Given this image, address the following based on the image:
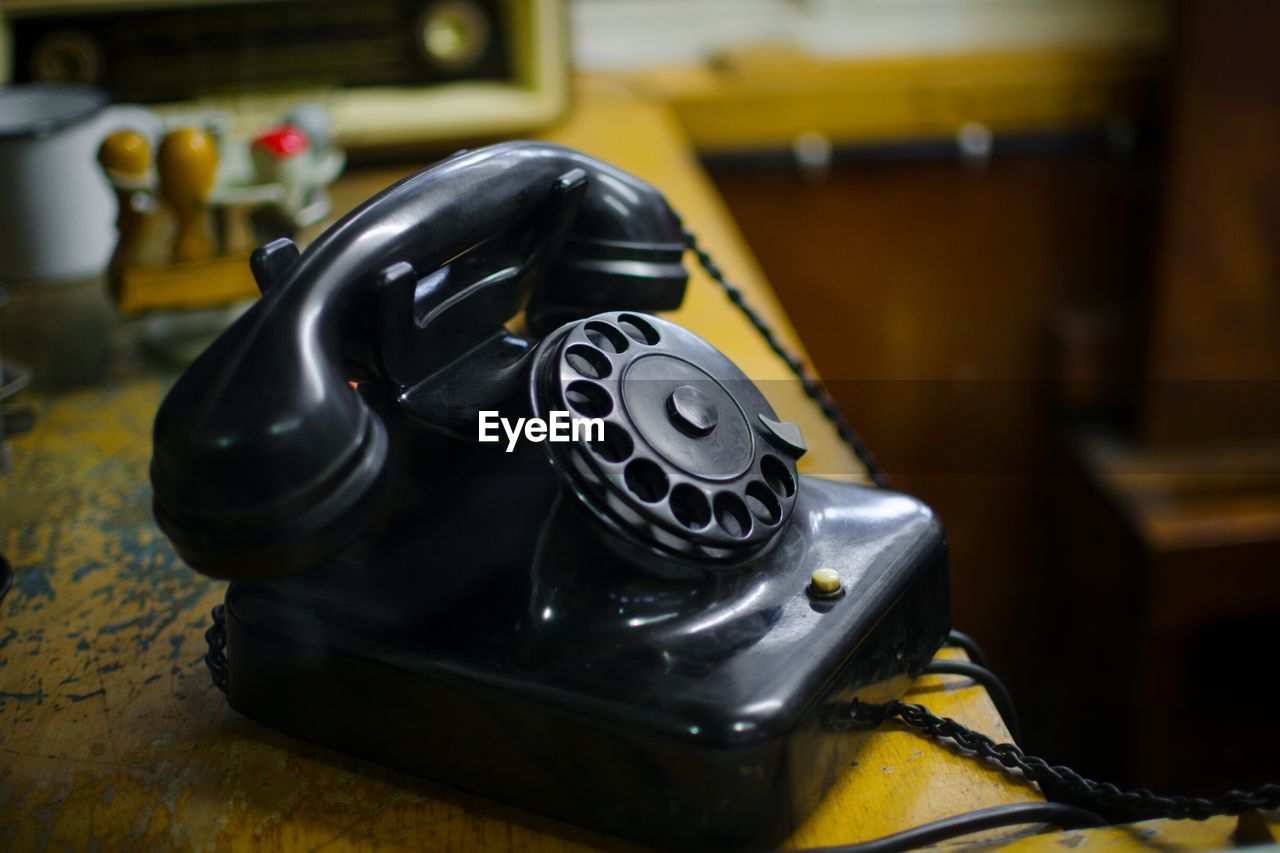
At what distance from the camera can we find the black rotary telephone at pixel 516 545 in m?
0.46

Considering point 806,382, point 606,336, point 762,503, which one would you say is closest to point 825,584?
point 762,503

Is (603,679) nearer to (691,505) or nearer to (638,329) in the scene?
(691,505)

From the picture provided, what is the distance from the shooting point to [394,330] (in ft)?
1.72

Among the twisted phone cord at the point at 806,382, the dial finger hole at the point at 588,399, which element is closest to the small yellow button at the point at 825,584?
the dial finger hole at the point at 588,399

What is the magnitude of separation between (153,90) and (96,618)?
91 centimetres

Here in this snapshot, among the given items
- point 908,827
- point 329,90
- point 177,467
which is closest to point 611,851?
point 908,827

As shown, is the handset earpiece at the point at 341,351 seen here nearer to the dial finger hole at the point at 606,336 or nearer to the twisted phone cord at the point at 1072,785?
the dial finger hole at the point at 606,336

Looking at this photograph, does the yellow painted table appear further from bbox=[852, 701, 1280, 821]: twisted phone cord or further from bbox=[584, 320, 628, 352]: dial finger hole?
bbox=[584, 320, 628, 352]: dial finger hole

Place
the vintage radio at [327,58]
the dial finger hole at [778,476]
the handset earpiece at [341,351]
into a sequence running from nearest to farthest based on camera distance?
the handset earpiece at [341,351]
the dial finger hole at [778,476]
the vintage radio at [327,58]

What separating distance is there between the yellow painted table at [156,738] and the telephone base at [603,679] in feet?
0.05

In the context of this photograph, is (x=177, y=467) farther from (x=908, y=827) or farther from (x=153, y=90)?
(x=153, y=90)

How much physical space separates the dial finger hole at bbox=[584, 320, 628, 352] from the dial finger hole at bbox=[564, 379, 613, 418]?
37mm

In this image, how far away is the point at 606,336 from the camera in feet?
1.87

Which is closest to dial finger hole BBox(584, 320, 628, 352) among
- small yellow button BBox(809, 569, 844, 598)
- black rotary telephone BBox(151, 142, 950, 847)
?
black rotary telephone BBox(151, 142, 950, 847)
